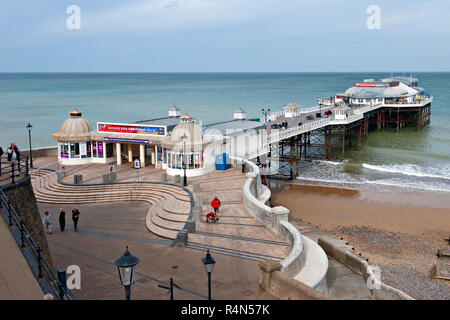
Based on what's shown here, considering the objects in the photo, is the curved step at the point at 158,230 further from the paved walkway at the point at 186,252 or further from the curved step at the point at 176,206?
the curved step at the point at 176,206

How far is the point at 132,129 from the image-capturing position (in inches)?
1199

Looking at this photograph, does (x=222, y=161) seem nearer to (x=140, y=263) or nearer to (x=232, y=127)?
(x=232, y=127)

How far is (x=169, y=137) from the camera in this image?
93.5 ft

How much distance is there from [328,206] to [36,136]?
51873 mm

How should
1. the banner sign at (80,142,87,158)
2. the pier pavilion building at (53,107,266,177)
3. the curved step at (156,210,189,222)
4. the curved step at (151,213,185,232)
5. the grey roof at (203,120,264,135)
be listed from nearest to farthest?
the curved step at (151,213,185,232), the curved step at (156,210,189,222), the pier pavilion building at (53,107,266,177), the banner sign at (80,142,87,158), the grey roof at (203,120,264,135)

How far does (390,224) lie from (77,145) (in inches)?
820

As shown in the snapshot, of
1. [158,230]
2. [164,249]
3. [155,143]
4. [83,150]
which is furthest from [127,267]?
[83,150]

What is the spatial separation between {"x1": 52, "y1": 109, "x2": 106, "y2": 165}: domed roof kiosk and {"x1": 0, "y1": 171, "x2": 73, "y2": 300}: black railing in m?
20.5

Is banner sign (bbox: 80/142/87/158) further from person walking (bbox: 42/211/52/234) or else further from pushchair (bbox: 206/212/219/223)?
pushchair (bbox: 206/212/219/223)

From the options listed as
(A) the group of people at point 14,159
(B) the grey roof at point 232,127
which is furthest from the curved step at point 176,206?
(B) the grey roof at point 232,127

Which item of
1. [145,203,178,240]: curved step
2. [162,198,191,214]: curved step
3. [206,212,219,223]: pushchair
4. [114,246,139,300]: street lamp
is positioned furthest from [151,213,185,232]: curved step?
[114,246,139,300]: street lamp

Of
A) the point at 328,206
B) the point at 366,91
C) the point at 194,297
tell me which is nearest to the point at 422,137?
the point at 366,91

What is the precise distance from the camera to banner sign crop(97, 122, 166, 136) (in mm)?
29680

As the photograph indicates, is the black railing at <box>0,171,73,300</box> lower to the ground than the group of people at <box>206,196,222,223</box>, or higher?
higher
